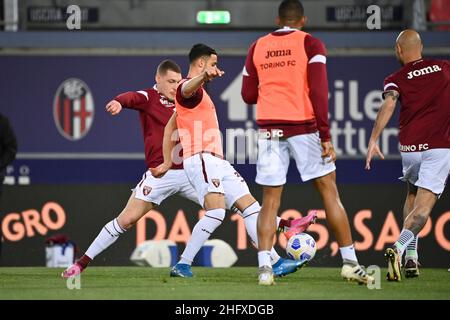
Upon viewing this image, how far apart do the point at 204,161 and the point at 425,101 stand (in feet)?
6.62

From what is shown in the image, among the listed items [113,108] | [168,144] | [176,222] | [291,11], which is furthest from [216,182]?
[176,222]

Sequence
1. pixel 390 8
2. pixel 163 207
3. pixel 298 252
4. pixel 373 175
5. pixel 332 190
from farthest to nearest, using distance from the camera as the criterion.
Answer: pixel 390 8, pixel 373 175, pixel 163 207, pixel 298 252, pixel 332 190

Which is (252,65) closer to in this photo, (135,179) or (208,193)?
(208,193)

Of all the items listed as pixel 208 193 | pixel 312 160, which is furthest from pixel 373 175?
pixel 312 160

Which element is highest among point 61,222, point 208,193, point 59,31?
point 59,31

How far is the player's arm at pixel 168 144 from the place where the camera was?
1113 centimetres

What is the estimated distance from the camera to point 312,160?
31.9 feet

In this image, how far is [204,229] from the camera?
11.2m

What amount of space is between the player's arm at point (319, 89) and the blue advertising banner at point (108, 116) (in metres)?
7.39

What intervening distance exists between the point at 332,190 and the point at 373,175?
298 inches

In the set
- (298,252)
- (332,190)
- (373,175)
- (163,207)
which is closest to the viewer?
(332,190)

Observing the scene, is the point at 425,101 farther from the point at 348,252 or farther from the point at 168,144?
the point at 168,144

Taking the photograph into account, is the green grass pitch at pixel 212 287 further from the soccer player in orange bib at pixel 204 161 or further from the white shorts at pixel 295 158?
the white shorts at pixel 295 158

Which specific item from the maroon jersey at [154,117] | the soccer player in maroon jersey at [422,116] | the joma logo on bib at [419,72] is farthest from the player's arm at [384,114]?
the maroon jersey at [154,117]
